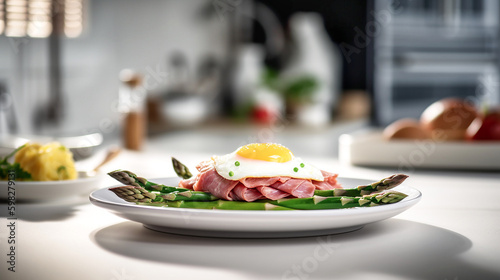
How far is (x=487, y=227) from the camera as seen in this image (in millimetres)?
988

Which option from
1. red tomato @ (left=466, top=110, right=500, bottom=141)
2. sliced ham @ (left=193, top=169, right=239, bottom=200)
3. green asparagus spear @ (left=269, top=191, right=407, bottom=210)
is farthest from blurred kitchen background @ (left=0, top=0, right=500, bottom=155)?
green asparagus spear @ (left=269, top=191, right=407, bottom=210)

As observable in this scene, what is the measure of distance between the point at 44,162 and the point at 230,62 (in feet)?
13.9

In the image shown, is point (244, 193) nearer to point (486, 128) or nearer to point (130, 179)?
point (130, 179)

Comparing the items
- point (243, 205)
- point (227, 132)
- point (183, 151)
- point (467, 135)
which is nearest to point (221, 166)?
point (243, 205)

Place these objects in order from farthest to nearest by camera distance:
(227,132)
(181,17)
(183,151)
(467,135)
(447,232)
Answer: (181,17) < (227,132) < (183,151) < (467,135) < (447,232)

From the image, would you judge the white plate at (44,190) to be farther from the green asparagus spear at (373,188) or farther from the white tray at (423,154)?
the white tray at (423,154)

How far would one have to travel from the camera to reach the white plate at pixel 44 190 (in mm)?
1127

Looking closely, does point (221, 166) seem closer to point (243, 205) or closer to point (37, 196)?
point (243, 205)

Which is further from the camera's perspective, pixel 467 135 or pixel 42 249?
pixel 467 135

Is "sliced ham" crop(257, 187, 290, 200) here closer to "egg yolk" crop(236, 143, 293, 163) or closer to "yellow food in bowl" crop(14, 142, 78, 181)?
"egg yolk" crop(236, 143, 293, 163)

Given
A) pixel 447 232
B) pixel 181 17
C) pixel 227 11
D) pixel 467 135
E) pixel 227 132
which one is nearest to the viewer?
pixel 447 232

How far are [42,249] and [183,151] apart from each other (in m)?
1.40

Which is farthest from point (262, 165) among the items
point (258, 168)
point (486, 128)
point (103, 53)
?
point (103, 53)

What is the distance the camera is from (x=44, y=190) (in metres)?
1.13
